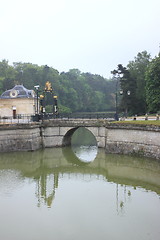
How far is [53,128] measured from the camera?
33250mm

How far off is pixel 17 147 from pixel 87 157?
7810mm

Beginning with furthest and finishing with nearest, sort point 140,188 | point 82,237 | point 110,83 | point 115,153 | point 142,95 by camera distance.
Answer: point 110,83, point 142,95, point 115,153, point 140,188, point 82,237

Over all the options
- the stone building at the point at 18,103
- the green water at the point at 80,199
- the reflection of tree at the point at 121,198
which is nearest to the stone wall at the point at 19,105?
the stone building at the point at 18,103

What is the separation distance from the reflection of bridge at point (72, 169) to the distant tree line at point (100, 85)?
12.4 m

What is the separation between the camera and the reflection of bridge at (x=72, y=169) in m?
19.4

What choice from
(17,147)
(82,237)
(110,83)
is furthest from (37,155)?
(110,83)

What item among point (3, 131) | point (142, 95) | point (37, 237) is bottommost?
point (37, 237)

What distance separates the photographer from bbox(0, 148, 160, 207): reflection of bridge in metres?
19.4

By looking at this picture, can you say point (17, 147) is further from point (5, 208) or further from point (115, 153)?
point (5, 208)

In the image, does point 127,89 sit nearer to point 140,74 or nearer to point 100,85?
point 140,74

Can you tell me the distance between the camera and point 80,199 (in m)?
16.4

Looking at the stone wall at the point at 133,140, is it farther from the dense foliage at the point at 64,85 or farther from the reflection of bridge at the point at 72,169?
the dense foliage at the point at 64,85

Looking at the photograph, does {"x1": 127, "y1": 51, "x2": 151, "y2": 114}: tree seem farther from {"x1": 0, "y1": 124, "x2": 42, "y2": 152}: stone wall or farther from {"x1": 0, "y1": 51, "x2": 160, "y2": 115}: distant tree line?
{"x1": 0, "y1": 124, "x2": 42, "y2": 152}: stone wall

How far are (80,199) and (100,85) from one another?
103 meters
